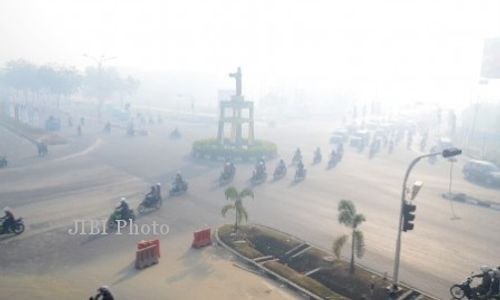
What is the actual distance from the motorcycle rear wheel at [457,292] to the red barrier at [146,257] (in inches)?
442

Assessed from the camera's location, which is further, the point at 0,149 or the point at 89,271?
the point at 0,149

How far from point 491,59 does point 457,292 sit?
5559cm

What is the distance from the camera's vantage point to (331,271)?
17062mm

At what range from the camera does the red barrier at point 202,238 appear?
1906 centimetres

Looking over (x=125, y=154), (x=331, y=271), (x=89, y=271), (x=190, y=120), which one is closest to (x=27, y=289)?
(x=89, y=271)

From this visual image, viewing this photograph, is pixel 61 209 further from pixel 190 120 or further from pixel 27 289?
pixel 190 120

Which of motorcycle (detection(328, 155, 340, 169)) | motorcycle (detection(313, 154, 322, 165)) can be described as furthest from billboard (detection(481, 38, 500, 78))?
motorcycle (detection(313, 154, 322, 165))

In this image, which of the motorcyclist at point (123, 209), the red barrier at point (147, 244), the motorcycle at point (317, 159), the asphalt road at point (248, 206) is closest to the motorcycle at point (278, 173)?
the asphalt road at point (248, 206)

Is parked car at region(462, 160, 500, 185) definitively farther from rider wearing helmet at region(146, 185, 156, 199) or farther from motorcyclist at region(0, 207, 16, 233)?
motorcyclist at region(0, 207, 16, 233)

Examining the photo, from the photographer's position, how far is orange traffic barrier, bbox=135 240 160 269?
16719 millimetres

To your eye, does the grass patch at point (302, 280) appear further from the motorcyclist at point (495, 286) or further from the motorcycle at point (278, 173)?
the motorcycle at point (278, 173)

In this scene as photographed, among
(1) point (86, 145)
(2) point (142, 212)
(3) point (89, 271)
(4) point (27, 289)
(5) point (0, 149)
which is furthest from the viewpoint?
(1) point (86, 145)

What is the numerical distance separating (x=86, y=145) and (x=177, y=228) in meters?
27.8

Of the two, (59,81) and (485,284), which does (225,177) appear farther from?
(59,81)
